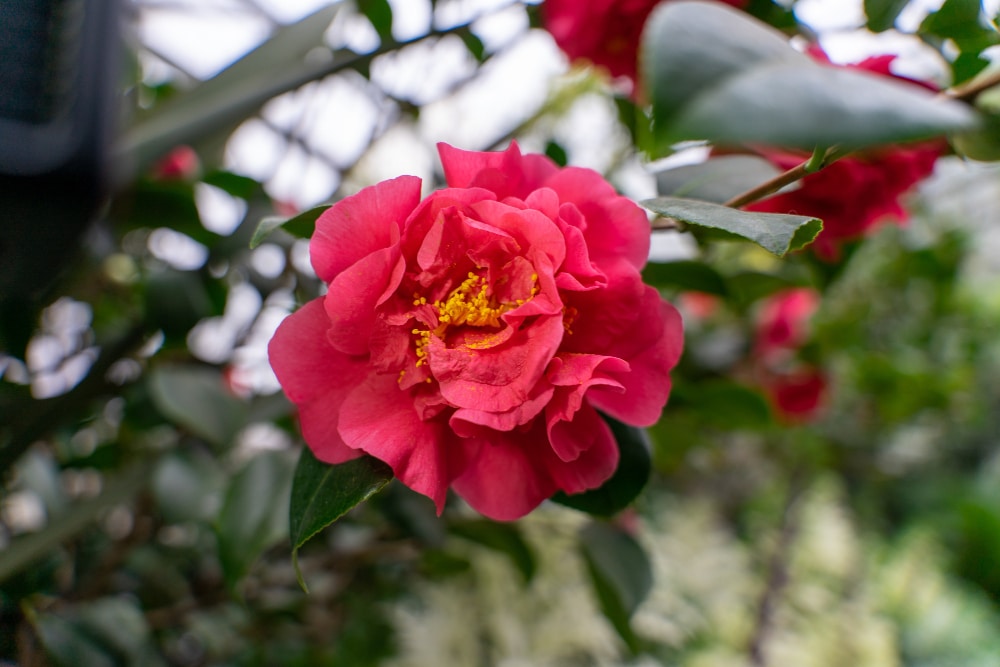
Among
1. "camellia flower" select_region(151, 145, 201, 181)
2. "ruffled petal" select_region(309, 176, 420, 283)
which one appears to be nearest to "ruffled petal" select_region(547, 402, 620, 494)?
"ruffled petal" select_region(309, 176, 420, 283)

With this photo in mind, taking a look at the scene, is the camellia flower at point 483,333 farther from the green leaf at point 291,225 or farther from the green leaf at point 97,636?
the green leaf at point 97,636

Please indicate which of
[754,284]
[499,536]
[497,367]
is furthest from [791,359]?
[497,367]

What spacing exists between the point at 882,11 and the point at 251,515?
53 cm

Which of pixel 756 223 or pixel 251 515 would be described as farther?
pixel 251 515

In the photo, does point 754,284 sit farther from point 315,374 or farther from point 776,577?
point 776,577

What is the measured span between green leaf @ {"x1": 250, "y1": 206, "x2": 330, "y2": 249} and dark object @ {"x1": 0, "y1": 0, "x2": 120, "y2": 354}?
7 cm

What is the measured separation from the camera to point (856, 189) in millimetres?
417

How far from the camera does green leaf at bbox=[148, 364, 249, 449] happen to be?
1.77 ft

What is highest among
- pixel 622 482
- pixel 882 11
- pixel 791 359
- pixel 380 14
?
pixel 882 11

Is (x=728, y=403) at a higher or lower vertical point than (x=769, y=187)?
lower

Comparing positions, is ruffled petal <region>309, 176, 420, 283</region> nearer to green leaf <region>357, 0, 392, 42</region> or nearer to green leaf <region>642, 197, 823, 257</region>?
green leaf <region>642, 197, 823, 257</region>

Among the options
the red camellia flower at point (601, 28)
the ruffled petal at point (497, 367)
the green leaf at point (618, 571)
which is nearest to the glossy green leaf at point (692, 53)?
the ruffled petal at point (497, 367)

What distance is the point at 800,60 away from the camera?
0.19m

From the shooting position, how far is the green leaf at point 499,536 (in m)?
0.69
